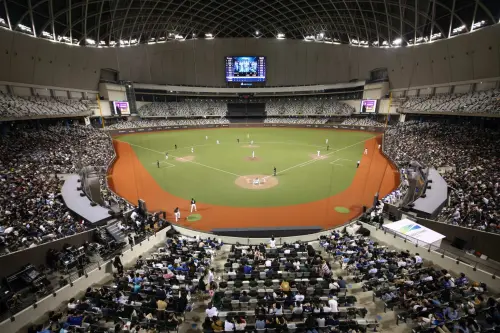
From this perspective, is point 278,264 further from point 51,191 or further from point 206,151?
point 206,151

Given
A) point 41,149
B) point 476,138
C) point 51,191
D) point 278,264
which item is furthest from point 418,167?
point 41,149

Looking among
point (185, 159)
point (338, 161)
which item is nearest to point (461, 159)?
point (338, 161)

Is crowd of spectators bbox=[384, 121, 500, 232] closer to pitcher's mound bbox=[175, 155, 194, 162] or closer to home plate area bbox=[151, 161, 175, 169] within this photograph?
pitcher's mound bbox=[175, 155, 194, 162]

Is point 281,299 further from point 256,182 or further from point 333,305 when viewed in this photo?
point 256,182

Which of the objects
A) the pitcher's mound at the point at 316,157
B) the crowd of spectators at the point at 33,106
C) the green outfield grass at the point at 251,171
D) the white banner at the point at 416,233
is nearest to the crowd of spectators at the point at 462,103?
the green outfield grass at the point at 251,171

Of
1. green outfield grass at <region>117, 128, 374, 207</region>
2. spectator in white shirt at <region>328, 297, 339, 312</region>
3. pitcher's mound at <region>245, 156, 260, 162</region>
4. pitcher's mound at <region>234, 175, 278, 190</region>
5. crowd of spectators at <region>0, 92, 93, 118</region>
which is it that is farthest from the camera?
pitcher's mound at <region>245, 156, 260, 162</region>

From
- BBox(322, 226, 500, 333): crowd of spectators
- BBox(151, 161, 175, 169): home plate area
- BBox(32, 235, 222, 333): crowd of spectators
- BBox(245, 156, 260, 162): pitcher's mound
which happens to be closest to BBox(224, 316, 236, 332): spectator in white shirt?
BBox(32, 235, 222, 333): crowd of spectators
